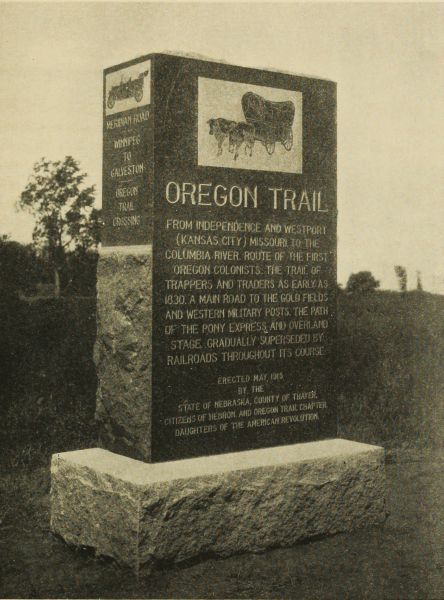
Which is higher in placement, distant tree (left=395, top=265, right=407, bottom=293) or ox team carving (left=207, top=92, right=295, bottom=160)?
ox team carving (left=207, top=92, right=295, bottom=160)

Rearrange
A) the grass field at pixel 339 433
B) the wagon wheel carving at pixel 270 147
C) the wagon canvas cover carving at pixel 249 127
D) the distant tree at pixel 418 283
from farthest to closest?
the distant tree at pixel 418 283 < the wagon wheel carving at pixel 270 147 < the wagon canvas cover carving at pixel 249 127 < the grass field at pixel 339 433

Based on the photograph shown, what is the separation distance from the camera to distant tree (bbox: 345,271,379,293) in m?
11.1

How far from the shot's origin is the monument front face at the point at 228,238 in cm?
425

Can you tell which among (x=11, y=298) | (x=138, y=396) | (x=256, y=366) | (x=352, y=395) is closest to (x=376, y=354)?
(x=352, y=395)

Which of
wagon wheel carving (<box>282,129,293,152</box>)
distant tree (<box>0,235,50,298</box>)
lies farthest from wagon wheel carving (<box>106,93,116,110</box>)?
distant tree (<box>0,235,50,298</box>)

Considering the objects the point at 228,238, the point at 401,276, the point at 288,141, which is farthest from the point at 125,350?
the point at 401,276

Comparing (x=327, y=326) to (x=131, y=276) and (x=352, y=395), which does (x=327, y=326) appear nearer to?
(x=131, y=276)

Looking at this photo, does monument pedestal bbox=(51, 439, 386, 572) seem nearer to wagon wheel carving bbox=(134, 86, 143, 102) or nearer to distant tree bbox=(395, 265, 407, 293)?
wagon wheel carving bbox=(134, 86, 143, 102)

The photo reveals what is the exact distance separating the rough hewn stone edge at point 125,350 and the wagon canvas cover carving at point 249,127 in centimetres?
69

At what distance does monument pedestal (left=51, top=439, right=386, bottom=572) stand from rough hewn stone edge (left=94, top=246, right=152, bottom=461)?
0.46 ft

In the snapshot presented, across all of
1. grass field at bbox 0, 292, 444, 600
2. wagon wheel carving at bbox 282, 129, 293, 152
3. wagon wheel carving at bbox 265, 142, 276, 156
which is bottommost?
grass field at bbox 0, 292, 444, 600

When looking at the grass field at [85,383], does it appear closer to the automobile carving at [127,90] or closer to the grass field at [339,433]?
the grass field at [339,433]

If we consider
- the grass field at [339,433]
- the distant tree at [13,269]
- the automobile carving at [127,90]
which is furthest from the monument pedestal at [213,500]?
the distant tree at [13,269]

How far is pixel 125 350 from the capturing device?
4324 mm
